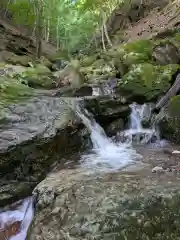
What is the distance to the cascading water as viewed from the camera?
7.00 metres

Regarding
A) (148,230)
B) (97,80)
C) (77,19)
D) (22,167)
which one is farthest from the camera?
(77,19)

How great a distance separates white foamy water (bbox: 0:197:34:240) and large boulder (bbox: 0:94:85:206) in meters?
0.25

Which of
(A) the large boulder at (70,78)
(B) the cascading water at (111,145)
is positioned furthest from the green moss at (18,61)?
(B) the cascading water at (111,145)

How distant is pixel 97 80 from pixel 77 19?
40899 millimetres

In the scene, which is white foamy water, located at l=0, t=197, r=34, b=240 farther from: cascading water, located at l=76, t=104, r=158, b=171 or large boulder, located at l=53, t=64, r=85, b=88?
large boulder, located at l=53, t=64, r=85, b=88

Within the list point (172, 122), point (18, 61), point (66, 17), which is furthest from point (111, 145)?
point (66, 17)

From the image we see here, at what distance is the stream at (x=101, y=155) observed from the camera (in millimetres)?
5352

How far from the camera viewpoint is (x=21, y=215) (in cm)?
570

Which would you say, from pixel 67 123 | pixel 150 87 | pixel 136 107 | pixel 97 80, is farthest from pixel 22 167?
pixel 97 80

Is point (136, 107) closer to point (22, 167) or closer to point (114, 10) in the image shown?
point (22, 167)

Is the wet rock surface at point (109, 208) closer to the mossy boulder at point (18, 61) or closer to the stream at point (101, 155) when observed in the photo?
the stream at point (101, 155)

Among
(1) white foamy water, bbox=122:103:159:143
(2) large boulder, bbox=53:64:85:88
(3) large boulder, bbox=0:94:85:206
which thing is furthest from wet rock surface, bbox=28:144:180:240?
(2) large boulder, bbox=53:64:85:88

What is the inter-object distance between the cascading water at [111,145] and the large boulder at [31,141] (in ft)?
2.05

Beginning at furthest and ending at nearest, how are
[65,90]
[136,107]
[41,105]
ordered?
[65,90] < [136,107] < [41,105]
